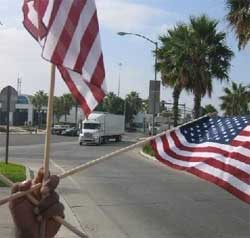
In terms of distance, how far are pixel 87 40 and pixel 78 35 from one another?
10 centimetres

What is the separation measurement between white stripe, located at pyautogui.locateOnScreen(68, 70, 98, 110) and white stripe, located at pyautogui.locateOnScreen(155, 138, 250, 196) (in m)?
0.79

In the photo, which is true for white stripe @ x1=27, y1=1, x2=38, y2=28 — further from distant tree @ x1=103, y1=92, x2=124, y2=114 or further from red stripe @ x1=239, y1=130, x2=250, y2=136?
distant tree @ x1=103, y1=92, x2=124, y2=114

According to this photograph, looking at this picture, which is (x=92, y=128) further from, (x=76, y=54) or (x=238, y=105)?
(x=76, y=54)

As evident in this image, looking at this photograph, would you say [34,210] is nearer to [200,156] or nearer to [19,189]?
[19,189]

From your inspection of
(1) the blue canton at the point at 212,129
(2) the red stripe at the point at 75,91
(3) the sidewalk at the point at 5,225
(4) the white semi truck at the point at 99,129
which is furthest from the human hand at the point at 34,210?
(4) the white semi truck at the point at 99,129

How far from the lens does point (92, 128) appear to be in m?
62.8

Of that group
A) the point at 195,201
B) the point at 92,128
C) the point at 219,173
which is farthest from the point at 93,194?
the point at 92,128

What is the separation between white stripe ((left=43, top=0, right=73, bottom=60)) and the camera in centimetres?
512

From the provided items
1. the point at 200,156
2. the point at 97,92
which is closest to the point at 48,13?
the point at 97,92

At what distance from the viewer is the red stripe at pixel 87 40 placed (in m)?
5.29

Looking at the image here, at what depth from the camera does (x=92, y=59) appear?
5387 mm

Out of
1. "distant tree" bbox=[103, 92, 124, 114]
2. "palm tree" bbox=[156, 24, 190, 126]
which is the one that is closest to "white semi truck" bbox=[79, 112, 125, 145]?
"palm tree" bbox=[156, 24, 190, 126]

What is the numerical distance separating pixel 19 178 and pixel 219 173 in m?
14.9

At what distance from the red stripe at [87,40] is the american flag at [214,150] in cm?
112
